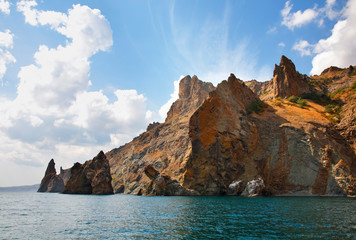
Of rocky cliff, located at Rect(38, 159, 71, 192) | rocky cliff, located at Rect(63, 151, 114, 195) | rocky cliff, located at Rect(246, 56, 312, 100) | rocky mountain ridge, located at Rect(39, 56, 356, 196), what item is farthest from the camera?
rocky cliff, located at Rect(38, 159, 71, 192)

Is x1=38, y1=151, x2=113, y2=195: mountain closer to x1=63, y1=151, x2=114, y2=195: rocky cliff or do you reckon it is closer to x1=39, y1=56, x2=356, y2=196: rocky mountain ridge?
x1=63, y1=151, x2=114, y2=195: rocky cliff

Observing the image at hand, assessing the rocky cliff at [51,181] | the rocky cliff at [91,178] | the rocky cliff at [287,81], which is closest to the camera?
the rocky cliff at [91,178]

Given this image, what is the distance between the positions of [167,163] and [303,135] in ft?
236

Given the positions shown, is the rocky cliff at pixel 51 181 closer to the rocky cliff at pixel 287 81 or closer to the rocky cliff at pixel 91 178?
the rocky cliff at pixel 91 178

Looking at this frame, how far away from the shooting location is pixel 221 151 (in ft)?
211

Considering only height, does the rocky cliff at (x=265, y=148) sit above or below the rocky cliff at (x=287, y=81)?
below

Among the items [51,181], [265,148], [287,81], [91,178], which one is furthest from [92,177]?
[51,181]

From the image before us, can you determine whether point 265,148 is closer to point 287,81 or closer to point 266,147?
point 266,147

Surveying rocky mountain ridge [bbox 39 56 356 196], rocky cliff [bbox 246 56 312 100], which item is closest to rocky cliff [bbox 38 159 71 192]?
rocky mountain ridge [bbox 39 56 356 196]

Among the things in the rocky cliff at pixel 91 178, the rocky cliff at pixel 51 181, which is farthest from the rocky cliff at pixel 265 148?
the rocky cliff at pixel 51 181

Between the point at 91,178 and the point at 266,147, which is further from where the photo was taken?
the point at 91,178

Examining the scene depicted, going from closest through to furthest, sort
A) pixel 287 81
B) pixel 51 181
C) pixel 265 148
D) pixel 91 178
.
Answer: pixel 265 148
pixel 91 178
pixel 287 81
pixel 51 181

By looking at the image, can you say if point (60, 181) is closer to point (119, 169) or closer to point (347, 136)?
point (119, 169)

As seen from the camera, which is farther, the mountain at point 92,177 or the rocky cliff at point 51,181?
the rocky cliff at point 51,181
